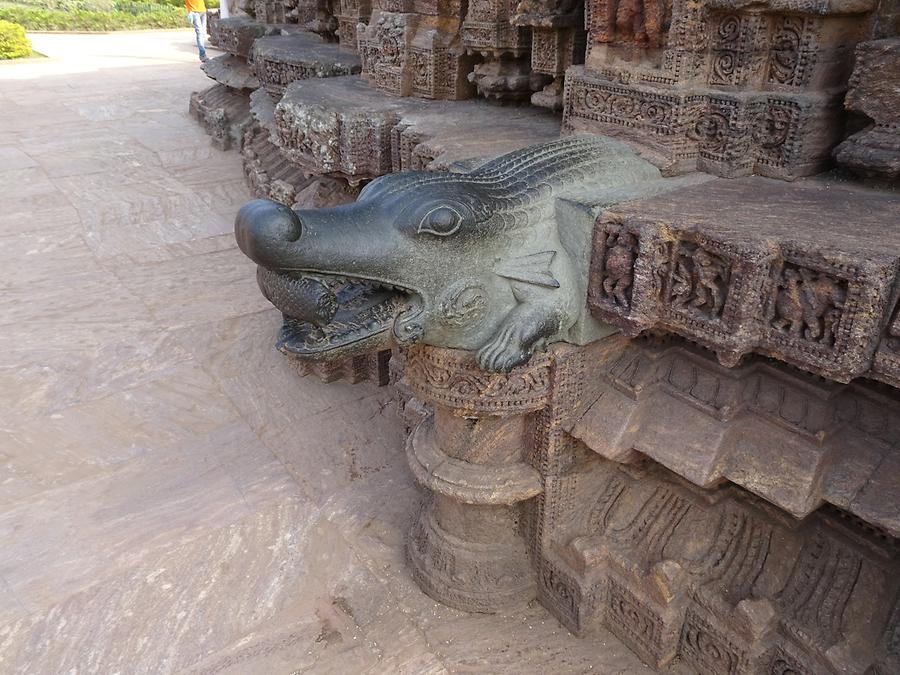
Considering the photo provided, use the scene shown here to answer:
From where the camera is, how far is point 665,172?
8.80 feet

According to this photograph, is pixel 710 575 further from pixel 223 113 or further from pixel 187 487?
pixel 223 113

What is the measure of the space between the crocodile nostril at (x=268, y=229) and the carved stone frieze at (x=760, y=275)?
926 mm

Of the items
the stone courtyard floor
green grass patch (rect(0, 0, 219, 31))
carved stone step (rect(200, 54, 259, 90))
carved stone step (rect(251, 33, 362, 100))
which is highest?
green grass patch (rect(0, 0, 219, 31))

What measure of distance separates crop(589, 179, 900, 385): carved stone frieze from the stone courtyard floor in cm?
139

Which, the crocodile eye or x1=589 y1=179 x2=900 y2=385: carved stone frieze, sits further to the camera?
the crocodile eye

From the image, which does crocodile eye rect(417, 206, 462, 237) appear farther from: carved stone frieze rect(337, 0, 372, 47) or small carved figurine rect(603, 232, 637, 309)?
carved stone frieze rect(337, 0, 372, 47)

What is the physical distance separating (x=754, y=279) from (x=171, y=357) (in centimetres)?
352

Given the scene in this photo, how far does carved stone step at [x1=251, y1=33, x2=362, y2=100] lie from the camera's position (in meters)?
4.88

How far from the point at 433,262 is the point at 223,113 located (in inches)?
250

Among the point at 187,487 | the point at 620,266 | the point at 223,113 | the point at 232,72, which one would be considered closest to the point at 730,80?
the point at 620,266

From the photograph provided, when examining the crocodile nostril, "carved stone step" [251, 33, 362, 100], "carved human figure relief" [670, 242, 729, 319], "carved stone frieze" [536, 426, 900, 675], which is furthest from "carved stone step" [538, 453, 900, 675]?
"carved stone step" [251, 33, 362, 100]

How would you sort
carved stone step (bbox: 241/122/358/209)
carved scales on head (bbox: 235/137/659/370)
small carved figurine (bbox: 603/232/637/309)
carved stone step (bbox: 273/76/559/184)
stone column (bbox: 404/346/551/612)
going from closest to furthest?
carved scales on head (bbox: 235/137/659/370)
small carved figurine (bbox: 603/232/637/309)
stone column (bbox: 404/346/551/612)
carved stone step (bbox: 273/76/559/184)
carved stone step (bbox: 241/122/358/209)

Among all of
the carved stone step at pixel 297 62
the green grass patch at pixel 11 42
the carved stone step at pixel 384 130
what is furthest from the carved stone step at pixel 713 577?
the green grass patch at pixel 11 42

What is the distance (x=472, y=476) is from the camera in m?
2.68
